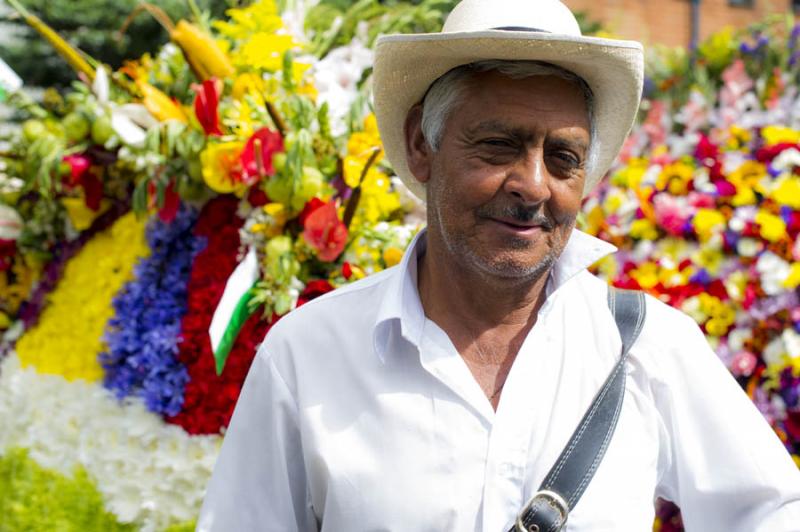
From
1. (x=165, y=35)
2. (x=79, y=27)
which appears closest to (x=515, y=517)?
(x=165, y=35)

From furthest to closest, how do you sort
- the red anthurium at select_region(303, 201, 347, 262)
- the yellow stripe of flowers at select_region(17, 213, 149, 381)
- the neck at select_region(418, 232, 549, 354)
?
the yellow stripe of flowers at select_region(17, 213, 149, 381) < the red anthurium at select_region(303, 201, 347, 262) < the neck at select_region(418, 232, 549, 354)

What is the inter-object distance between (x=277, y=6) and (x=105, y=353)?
4.89ft

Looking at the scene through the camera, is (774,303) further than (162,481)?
Yes

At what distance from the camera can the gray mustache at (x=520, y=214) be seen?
1.81 meters

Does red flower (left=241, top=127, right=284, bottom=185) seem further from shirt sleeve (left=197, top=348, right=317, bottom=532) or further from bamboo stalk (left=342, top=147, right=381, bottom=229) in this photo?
shirt sleeve (left=197, top=348, right=317, bottom=532)

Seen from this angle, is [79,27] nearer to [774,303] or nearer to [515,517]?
[774,303]

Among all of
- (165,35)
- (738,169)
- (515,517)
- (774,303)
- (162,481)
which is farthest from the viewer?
(165,35)

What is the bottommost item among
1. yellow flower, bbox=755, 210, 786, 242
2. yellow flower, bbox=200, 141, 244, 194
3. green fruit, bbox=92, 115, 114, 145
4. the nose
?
yellow flower, bbox=755, 210, 786, 242

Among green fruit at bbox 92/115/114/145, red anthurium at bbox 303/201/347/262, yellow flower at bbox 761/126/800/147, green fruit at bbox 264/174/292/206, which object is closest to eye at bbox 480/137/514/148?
red anthurium at bbox 303/201/347/262

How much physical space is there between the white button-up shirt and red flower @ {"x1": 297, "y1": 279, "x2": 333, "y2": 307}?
2.79 ft

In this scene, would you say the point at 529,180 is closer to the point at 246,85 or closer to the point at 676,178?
the point at 246,85

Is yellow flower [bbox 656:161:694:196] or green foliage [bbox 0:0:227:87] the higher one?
yellow flower [bbox 656:161:694:196]

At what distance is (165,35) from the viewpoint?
9.11m

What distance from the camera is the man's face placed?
1.82 m
